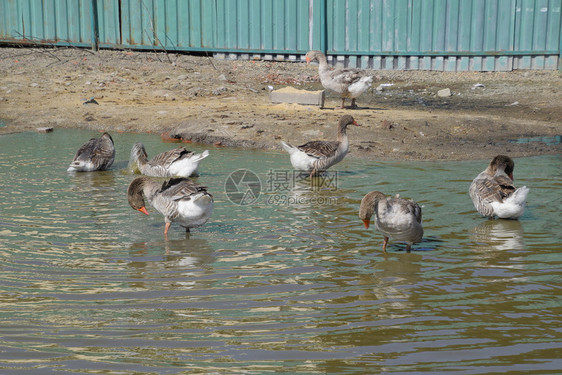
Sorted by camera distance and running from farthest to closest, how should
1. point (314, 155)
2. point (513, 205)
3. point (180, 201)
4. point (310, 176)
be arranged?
point (310, 176) < point (314, 155) < point (513, 205) < point (180, 201)

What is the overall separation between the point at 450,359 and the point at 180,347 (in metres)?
2.01

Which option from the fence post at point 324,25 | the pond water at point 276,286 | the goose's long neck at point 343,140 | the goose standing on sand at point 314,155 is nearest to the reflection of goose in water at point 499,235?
the pond water at point 276,286

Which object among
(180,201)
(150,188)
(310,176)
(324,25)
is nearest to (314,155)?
(310,176)

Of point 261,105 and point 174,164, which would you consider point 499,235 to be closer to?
point 174,164

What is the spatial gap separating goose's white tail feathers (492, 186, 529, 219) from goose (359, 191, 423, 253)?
167 centimetres

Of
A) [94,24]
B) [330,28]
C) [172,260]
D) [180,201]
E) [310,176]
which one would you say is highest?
[94,24]

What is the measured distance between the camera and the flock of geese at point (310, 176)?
7668 mm

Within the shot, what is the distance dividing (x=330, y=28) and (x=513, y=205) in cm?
1374

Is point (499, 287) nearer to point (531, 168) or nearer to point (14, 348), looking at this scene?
point (14, 348)

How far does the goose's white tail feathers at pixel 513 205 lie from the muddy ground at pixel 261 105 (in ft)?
13.9

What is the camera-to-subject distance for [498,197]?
29.4ft

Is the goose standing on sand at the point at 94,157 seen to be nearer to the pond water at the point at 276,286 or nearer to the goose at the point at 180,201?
the pond water at the point at 276,286

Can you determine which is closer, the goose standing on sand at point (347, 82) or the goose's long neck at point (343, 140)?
the goose's long neck at point (343, 140)

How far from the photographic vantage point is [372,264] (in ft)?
24.3
